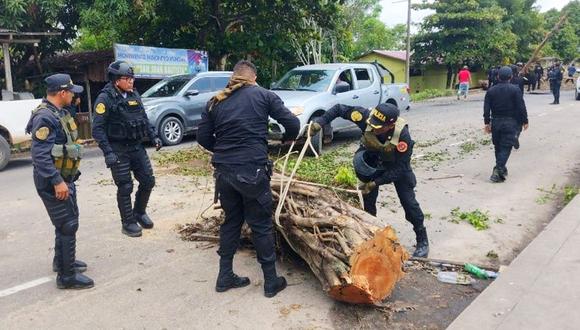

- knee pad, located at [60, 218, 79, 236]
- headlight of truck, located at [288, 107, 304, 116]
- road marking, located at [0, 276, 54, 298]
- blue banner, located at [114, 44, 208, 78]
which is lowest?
road marking, located at [0, 276, 54, 298]

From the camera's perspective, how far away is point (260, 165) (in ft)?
13.1

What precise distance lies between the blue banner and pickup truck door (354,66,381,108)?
6261mm

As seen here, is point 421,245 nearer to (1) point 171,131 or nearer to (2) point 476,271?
(2) point 476,271

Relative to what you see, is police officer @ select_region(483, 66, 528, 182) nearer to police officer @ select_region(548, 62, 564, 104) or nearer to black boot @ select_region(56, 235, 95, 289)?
black boot @ select_region(56, 235, 95, 289)

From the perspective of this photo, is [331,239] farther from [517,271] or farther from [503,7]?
[503,7]

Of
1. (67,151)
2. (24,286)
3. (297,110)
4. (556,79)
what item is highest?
(556,79)

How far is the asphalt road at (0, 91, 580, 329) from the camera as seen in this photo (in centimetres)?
381

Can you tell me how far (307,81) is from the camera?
1081 cm

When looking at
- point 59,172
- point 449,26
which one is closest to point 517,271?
point 59,172

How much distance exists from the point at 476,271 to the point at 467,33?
28.8m

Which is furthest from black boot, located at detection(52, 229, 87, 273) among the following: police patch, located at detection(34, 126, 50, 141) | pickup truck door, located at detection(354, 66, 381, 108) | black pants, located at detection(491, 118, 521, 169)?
pickup truck door, located at detection(354, 66, 381, 108)

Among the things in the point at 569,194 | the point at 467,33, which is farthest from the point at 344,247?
the point at 467,33

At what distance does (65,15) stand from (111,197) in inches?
388

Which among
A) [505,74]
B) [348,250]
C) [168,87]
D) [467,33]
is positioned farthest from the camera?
[467,33]
